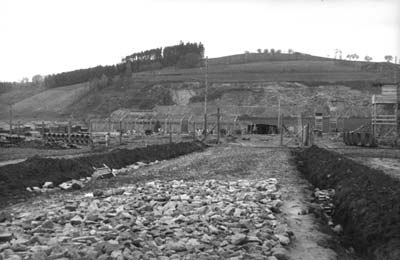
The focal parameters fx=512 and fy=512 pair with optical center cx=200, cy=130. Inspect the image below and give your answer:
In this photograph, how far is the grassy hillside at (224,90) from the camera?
97.4 m

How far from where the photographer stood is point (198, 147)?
3753 centimetres

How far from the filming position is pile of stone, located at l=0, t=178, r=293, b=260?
7992 mm

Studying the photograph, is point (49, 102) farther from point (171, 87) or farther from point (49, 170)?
point (49, 170)

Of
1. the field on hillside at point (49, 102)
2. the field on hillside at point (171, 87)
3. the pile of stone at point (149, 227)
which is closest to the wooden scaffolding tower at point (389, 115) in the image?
the pile of stone at point (149, 227)

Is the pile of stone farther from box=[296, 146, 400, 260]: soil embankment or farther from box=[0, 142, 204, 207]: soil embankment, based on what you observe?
box=[0, 142, 204, 207]: soil embankment

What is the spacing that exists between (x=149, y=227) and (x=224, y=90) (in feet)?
311

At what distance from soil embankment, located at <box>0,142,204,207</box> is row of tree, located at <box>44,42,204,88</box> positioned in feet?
349

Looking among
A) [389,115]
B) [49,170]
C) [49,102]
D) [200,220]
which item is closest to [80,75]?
[49,102]

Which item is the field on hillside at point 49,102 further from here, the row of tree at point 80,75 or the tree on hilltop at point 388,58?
the tree on hilltop at point 388,58

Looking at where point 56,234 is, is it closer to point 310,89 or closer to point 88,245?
point 88,245

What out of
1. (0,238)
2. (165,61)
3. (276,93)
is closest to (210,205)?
(0,238)

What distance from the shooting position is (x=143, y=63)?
15150 centimetres

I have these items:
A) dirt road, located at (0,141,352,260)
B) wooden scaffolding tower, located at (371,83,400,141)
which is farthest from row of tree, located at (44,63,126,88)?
dirt road, located at (0,141,352,260)

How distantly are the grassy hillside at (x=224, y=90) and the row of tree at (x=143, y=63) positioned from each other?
20.7 feet
